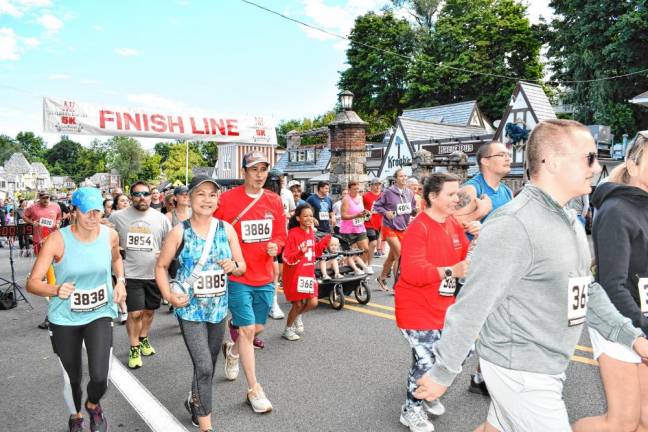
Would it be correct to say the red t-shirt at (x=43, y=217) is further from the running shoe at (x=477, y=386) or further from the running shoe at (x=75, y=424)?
the running shoe at (x=477, y=386)

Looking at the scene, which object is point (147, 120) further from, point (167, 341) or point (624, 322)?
point (624, 322)

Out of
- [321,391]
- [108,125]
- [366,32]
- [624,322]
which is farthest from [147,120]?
[366,32]

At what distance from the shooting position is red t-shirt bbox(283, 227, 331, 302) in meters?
6.21

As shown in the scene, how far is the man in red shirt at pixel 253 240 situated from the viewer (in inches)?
172

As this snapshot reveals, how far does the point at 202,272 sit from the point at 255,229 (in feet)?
Answer: 3.31

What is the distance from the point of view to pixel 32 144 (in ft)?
580

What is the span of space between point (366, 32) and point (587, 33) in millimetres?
25271

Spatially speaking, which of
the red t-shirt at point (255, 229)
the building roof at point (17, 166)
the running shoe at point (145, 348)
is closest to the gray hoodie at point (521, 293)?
the red t-shirt at point (255, 229)

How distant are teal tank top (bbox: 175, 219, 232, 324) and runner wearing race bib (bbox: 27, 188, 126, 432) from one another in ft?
1.85

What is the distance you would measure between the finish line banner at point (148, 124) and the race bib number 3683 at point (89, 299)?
698 centimetres

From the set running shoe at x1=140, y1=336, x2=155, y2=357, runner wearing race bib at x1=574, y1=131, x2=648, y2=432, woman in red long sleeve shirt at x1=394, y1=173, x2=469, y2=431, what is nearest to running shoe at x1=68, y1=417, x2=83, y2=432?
running shoe at x1=140, y1=336, x2=155, y2=357

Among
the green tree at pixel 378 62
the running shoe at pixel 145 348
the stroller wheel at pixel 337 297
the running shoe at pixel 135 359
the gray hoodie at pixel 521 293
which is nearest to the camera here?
the gray hoodie at pixel 521 293

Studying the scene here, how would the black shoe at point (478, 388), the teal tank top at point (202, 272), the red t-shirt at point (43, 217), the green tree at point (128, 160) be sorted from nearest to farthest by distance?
1. the teal tank top at point (202, 272)
2. the black shoe at point (478, 388)
3. the red t-shirt at point (43, 217)
4. the green tree at point (128, 160)

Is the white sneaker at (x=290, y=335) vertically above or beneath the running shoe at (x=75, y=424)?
beneath
